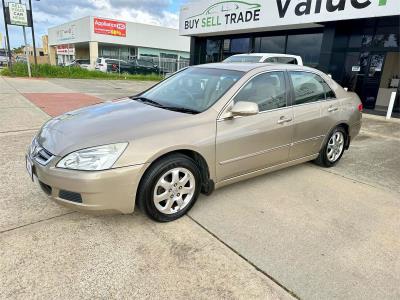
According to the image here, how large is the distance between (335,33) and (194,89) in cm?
967

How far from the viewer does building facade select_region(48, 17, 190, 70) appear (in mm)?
33719

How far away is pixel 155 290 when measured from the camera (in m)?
2.15

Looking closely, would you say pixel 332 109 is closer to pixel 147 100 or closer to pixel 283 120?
pixel 283 120

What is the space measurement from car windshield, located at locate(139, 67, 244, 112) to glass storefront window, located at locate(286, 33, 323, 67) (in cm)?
1016

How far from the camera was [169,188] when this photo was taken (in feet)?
9.59

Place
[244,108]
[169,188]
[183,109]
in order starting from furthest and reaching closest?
[183,109] → [244,108] → [169,188]

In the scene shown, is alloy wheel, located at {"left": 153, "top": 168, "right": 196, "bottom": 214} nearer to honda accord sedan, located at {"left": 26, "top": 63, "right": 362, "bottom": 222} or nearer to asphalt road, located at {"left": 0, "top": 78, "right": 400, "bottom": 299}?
honda accord sedan, located at {"left": 26, "top": 63, "right": 362, "bottom": 222}

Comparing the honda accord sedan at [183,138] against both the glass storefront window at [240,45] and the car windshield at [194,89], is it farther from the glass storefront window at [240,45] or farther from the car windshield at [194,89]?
the glass storefront window at [240,45]

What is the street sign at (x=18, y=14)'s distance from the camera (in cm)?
1830

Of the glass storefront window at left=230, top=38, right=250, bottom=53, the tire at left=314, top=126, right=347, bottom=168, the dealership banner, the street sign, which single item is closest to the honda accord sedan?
the tire at left=314, top=126, right=347, bottom=168

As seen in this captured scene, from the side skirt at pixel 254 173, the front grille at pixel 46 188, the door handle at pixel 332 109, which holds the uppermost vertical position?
the door handle at pixel 332 109

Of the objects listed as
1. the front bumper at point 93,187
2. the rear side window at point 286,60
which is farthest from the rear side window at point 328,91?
the rear side window at point 286,60

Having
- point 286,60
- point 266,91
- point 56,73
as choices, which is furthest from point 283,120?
point 56,73

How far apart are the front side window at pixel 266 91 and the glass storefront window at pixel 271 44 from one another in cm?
1096
